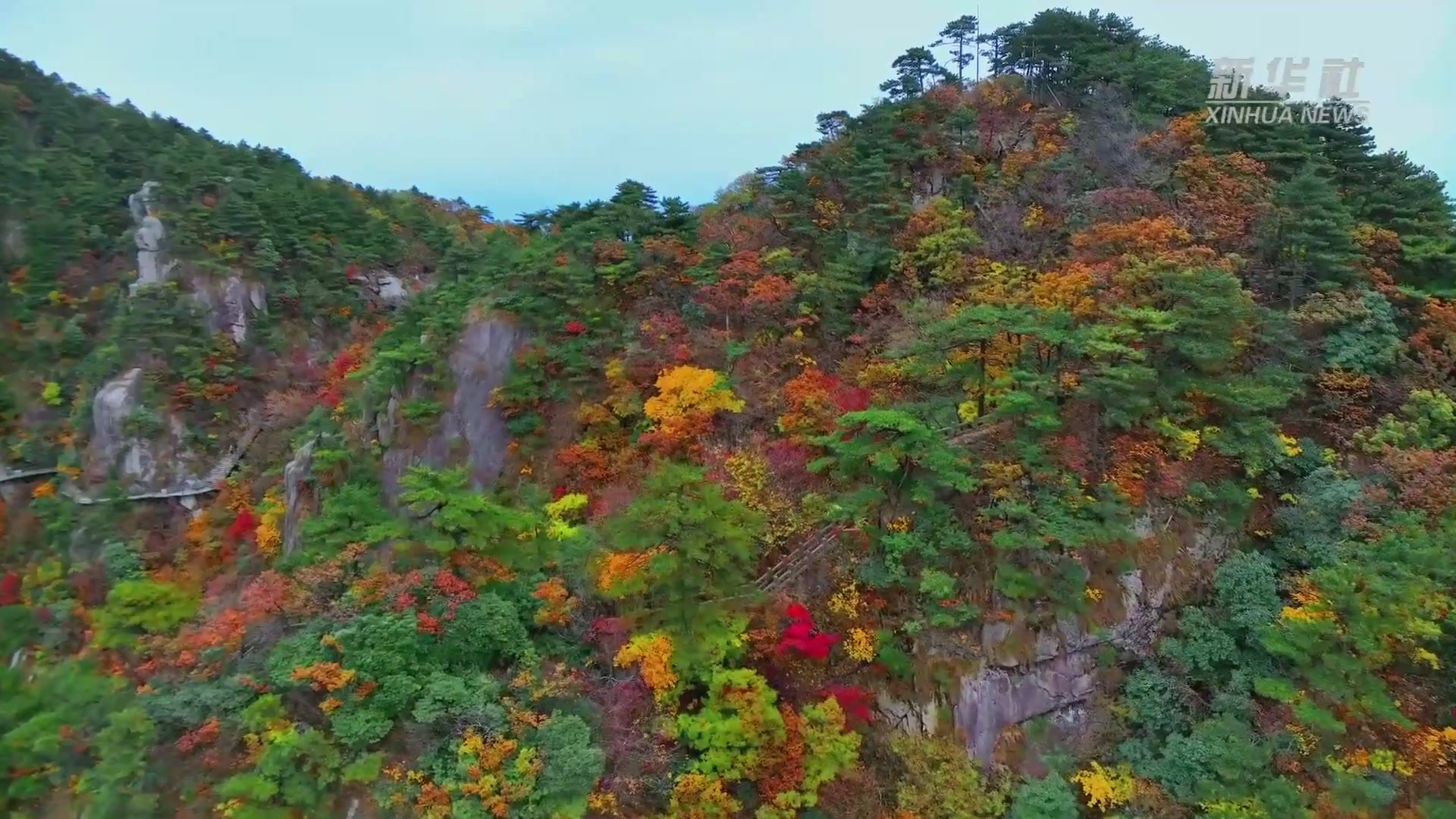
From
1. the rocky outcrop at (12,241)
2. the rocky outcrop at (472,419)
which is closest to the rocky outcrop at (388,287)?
the rocky outcrop at (12,241)

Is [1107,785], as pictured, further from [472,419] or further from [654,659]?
[472,419]

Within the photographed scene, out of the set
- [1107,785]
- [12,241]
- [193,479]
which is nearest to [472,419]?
[193,479]

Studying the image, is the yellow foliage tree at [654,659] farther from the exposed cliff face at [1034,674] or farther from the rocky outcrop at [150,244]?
the rocky outcrop at [150,244]

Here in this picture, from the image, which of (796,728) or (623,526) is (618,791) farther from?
(623,526)

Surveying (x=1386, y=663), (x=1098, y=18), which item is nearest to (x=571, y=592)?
(x=1386, y=663)

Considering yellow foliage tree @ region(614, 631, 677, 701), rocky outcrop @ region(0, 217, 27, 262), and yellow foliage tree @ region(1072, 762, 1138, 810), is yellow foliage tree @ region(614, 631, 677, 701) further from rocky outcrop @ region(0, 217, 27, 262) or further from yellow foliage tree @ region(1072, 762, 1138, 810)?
rocky outcrop @ region(0, 217, 27, 262)

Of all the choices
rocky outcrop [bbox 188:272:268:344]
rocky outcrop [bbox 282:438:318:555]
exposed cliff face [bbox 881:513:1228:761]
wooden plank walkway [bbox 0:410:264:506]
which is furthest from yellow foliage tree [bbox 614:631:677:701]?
rocky outcrop [bbox 188:272:268:344]
